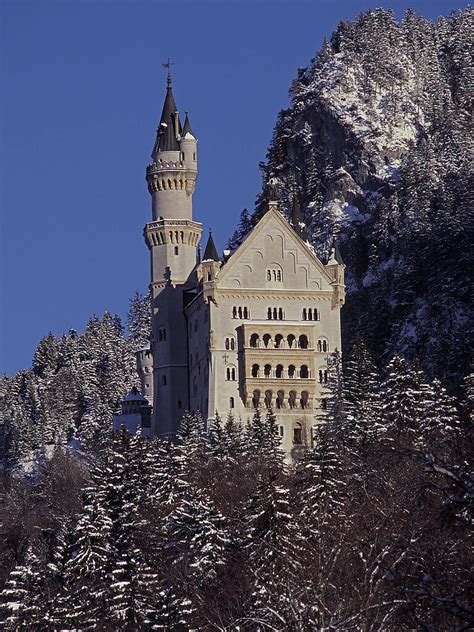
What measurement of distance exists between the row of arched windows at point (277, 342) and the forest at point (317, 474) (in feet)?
11.2

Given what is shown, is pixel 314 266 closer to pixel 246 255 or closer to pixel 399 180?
pixel 246 255

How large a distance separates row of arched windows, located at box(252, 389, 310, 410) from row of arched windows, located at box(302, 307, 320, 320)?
6198 millimetres

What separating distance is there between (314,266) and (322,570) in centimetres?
8613

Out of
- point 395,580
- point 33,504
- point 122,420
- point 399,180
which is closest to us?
point 395,580

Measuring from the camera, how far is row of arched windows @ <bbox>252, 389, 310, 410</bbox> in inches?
4963

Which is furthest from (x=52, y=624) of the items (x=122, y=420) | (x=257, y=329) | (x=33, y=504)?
(x=122, y=420)

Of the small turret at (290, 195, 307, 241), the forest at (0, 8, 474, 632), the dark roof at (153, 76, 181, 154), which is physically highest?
the dark roof at (153, 76, 181, 154)

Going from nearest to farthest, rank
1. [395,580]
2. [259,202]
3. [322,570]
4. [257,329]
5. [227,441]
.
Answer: [395,580] → [322,570] → [227,441] → [257,329] → [259,202]

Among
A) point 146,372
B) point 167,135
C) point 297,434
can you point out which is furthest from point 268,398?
point 167,135

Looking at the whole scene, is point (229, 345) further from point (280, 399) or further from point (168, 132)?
point (168, 132)

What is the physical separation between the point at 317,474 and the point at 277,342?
5354 cm

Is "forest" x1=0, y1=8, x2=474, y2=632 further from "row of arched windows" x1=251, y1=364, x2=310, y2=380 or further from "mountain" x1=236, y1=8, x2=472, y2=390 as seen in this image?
"row of arched windows" x1=251, y1=364, x2=310, y2=380

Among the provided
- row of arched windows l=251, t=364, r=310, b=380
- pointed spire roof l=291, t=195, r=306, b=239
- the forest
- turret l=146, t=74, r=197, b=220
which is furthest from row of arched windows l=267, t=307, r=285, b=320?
pointed spire roof l=291, t=195, r=306, b=239

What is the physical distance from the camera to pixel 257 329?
127625 millimetres
